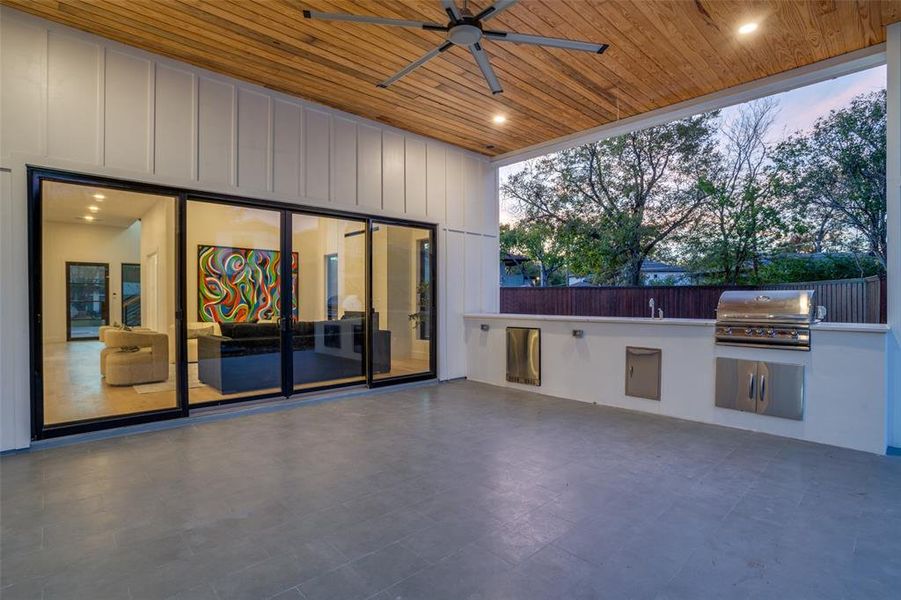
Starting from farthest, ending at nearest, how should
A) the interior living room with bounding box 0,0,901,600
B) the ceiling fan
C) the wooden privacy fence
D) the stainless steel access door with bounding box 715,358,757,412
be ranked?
the wooden privacy fence
the stainless steel access door with bounding box 715,358,757,412
the ceiling fan
the interior living room with bounding box 0,0,901,600

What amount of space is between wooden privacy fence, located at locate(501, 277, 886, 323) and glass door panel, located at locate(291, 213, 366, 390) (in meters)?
5.02

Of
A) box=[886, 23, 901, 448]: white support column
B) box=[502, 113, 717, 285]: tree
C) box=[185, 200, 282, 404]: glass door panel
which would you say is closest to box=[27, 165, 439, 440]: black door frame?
box=[185, 200, 282, 404]: glass door panel

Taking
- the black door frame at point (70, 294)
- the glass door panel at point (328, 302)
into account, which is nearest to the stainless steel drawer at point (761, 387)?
the glass door panel at point (328, 302)

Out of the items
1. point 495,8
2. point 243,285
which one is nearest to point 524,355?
point 243,285

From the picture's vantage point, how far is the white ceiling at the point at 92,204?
378cm

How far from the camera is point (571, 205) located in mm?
11453

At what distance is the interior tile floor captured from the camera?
192 centimetres

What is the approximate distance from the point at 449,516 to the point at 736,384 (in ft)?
10.5

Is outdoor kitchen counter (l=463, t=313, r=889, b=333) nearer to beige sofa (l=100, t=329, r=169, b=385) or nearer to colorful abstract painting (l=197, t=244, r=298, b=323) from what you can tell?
colorful abstract painting (l=197, t=244, r=298, b=323)

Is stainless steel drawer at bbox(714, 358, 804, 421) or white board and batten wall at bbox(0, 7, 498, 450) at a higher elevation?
white board and batten wall at bbox(0, 7, 498, 450)

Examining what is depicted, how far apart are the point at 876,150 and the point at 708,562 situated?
28.5 feet

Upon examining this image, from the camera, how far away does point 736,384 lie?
420cm

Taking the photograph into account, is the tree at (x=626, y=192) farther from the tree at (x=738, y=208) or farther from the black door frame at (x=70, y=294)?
the black door frame at (x=70, y=294)

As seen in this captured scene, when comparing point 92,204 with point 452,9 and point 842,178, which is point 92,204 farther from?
point 842,178
